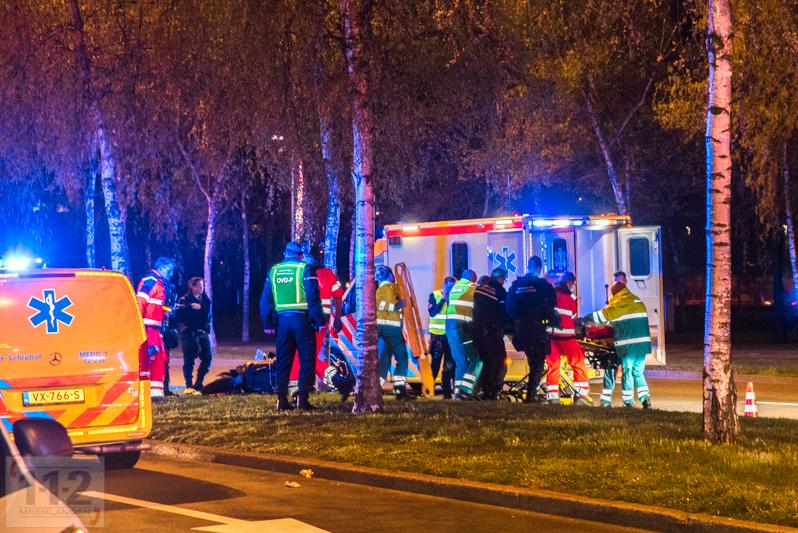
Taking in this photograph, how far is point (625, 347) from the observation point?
1634 centimetres

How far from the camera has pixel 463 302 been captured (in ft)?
56.5

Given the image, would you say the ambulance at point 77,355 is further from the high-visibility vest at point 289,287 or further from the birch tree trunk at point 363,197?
the high-visibility vest at point 289,287

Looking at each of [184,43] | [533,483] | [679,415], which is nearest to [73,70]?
[184,43]

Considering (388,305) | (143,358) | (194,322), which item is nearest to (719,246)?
(143,358)

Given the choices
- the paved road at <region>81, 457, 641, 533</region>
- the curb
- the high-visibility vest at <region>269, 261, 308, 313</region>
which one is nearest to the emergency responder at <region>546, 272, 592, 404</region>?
the high-visibility vest at <region>269, 261, 308, 313</region>

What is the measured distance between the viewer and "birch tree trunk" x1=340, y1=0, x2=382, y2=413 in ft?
47.3

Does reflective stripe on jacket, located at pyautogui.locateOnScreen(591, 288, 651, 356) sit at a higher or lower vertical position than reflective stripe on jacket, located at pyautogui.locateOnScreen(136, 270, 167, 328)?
lower

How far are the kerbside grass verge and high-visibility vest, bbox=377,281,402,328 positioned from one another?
2.43 metres

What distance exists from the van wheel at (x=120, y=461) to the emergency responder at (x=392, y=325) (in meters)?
6.54

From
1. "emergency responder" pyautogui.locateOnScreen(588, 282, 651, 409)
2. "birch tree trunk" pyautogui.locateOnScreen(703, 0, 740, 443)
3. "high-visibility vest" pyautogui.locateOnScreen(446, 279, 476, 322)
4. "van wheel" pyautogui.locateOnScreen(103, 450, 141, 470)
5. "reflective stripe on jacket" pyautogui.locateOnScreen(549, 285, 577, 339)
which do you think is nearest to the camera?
"birch tree trunk" pyautogui.locateOnScreen(703, 0, 740, 443)

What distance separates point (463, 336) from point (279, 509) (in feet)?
25.6

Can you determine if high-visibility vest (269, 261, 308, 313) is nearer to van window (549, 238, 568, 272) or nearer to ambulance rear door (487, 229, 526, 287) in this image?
ambulance rear door (487, 229, 526, 287)

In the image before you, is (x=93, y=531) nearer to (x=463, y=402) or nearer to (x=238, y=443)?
(x=238, y=443)

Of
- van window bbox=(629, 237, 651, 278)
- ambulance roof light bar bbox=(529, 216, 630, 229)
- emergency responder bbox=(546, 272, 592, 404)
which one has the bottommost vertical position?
emergency responder bbox=(546, 272, 592, 404)
